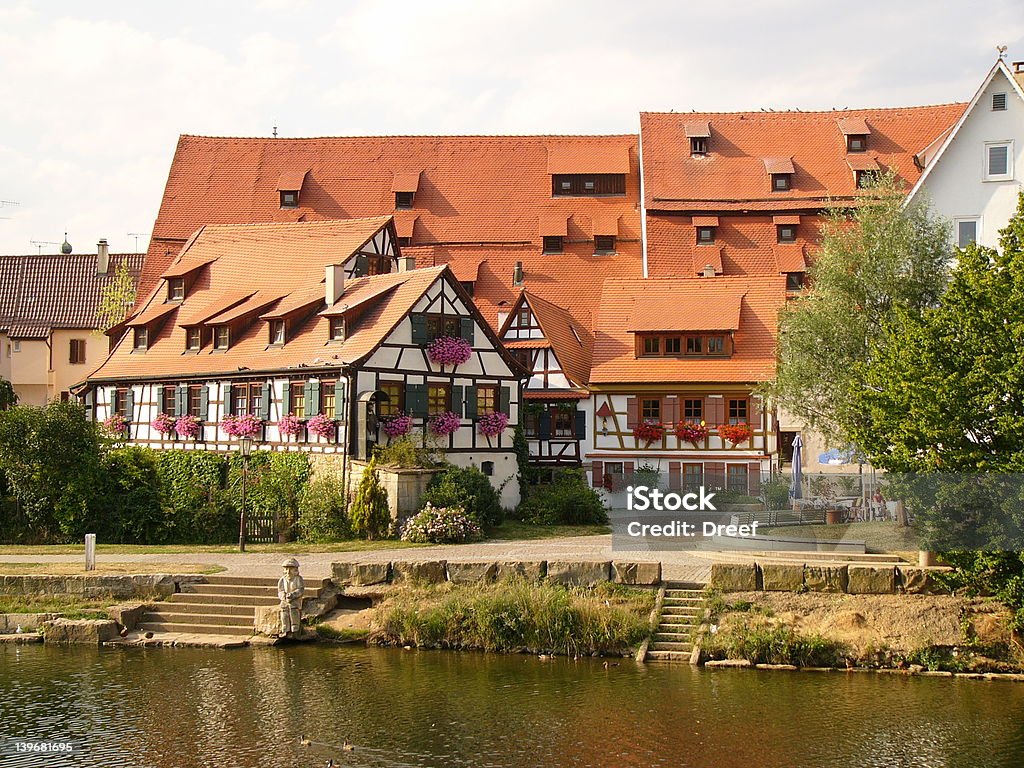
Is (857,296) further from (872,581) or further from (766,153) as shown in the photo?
(766,153)

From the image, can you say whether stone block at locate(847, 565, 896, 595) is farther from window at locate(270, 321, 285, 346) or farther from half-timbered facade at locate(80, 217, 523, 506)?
window at locate(270, 321, 285, 346)

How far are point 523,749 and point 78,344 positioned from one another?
4444 cm

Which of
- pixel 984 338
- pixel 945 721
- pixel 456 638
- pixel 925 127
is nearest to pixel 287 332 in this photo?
pixel 456 638

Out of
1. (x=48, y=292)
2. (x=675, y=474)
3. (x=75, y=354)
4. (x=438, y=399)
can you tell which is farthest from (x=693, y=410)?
(x=48, y=292)

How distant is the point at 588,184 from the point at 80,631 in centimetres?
3208

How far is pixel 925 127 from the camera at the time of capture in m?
50.2

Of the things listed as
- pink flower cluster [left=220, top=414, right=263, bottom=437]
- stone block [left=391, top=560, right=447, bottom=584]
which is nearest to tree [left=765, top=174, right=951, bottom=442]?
stone block [left=391, top=560, right=447, bottom=584]

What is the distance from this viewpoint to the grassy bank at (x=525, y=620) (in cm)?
2222

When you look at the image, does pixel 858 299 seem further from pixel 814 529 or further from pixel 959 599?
pixel 959 599

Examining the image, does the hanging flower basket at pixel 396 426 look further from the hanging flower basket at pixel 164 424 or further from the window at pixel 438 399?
the hanging flower basket at pixel 164 424

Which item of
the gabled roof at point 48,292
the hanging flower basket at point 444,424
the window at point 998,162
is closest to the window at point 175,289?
the hanging flower basket at point 444,424

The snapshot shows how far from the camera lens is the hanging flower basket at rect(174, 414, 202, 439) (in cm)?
3684

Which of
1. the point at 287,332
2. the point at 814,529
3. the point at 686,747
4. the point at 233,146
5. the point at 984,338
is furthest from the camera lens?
the point at 233,146

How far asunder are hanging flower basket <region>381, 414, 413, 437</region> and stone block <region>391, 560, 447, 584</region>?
8.57m
